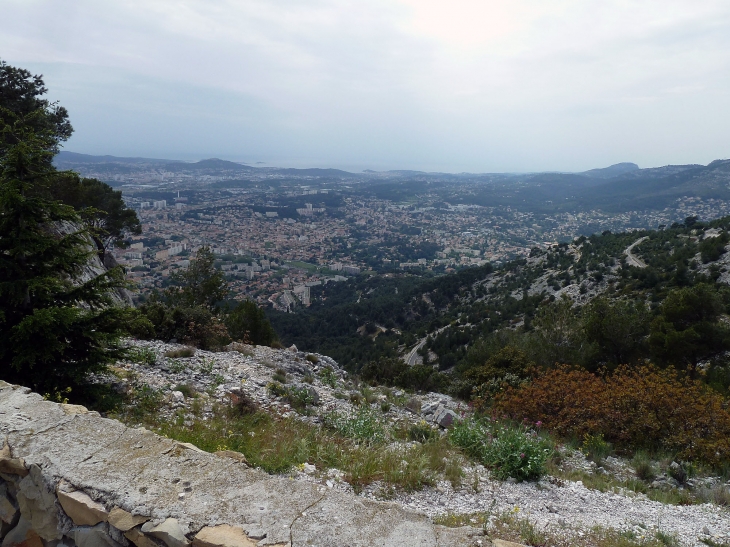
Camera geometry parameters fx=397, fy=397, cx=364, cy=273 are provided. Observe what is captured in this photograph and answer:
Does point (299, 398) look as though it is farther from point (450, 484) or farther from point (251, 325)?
point (251, 325)

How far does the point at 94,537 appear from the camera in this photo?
2.52m

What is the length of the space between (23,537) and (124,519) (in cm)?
104

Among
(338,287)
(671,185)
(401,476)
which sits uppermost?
(671,185)

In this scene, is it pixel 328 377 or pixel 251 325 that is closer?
pixel 328 377

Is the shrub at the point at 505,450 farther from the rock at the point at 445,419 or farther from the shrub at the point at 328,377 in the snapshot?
the shrub at the point at 328,377

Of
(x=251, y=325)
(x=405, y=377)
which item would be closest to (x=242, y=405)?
(x=405, y=377)

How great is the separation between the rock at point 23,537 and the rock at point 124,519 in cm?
82

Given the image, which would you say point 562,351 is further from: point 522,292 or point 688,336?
point 522,292

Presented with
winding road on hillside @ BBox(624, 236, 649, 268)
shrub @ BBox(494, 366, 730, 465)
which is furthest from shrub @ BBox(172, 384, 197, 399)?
winding road on hillside @ BBox(624, 236, 649, 268)

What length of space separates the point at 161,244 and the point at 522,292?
48.5 m

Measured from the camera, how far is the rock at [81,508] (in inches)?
98.4

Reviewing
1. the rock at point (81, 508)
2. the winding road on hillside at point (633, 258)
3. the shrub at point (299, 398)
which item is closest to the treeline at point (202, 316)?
the shrub at point (299, 398)

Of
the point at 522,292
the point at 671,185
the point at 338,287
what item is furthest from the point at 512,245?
the point at 671,185

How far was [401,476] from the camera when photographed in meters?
3.73
